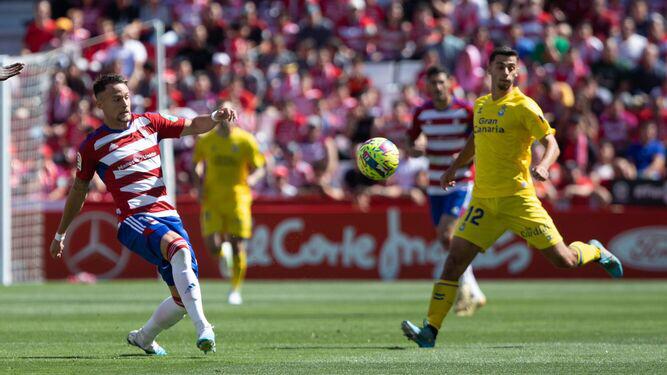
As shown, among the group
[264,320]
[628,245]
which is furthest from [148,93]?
[264,320]

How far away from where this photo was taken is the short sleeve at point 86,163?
9.72m

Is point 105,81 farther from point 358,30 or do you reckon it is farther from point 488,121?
point 358,30

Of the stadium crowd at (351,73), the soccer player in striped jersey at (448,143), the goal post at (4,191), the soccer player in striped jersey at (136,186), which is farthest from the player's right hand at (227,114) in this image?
the stadium crowd at (351,73)

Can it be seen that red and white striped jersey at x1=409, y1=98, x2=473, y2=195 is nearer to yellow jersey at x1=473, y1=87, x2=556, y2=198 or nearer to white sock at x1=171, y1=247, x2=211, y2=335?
yellow jersey at x1=473, y1=87, x2=556, y2=198

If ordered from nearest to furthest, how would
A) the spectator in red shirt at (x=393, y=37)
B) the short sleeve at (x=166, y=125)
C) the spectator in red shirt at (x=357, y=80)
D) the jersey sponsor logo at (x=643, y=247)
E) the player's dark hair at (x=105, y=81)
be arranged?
1. the player's dark hair at (x=105, y=81)
2. the short sleeve at (x=166, y=125)
3. the jersey sponsor logo at (x=643, y=247)
4. the spectator in red shirt at (x=357, y=80)
5. the spectator in red shirt at (x=393, y=37)

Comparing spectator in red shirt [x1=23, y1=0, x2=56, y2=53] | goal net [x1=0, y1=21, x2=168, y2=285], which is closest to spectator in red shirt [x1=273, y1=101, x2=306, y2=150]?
goal net [x1=0, y1=21, x2=168, y2=285]

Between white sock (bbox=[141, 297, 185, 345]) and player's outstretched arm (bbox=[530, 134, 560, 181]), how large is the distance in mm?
2954

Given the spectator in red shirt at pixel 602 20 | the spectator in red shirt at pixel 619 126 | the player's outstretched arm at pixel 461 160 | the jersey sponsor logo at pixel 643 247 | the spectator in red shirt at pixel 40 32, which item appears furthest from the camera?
the spectator in red shirt at pixel 40 32

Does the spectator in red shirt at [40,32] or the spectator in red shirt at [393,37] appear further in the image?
the spectator in red shirt at [40,32]

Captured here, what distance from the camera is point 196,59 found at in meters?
26.7

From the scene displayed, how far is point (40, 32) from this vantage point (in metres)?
27.2

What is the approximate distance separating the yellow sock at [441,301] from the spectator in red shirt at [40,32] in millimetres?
Result: 18362

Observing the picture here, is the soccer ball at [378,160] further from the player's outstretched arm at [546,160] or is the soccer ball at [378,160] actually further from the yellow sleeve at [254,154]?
the yellow sleeve at [254,154]

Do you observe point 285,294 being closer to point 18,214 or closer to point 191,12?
point 18,214
